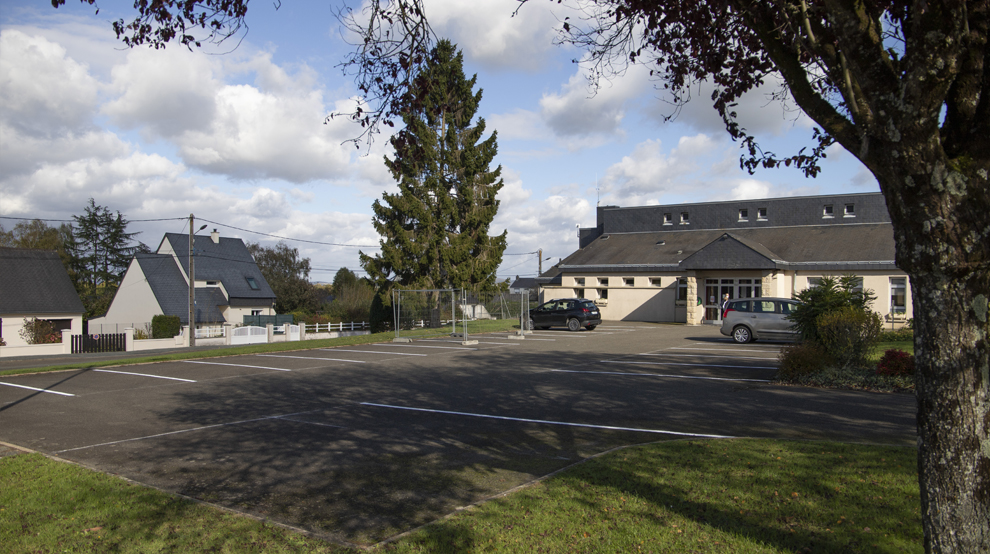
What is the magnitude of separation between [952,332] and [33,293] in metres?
50.4

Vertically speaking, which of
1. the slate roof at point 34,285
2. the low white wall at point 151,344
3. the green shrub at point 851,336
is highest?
the slate roof at point 34,285

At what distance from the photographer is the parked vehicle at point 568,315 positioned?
97.5 ft

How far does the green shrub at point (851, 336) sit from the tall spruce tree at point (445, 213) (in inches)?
1018

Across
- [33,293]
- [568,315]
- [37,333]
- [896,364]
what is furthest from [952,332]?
[33,293]

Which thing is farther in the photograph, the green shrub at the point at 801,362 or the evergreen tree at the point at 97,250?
the evergreen tree at the point at 97,250

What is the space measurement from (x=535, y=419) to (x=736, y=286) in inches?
1103

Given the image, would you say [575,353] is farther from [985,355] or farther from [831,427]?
[985,355]

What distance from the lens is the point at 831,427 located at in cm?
806

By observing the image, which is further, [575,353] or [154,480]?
[575,353]

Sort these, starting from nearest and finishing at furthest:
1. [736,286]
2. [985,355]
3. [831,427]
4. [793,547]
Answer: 1. [985,355]
2. [793,547]
3. [831,427]
4. [736,286]

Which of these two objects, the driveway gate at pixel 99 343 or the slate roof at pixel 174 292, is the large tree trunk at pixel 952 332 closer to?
the driveway gate at pixel 99 343

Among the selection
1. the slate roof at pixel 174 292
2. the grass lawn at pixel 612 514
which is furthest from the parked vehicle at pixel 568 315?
the slate roof at pixel 174 292

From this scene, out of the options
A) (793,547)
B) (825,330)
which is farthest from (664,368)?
(793,547)

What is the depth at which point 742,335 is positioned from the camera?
72.7ft
